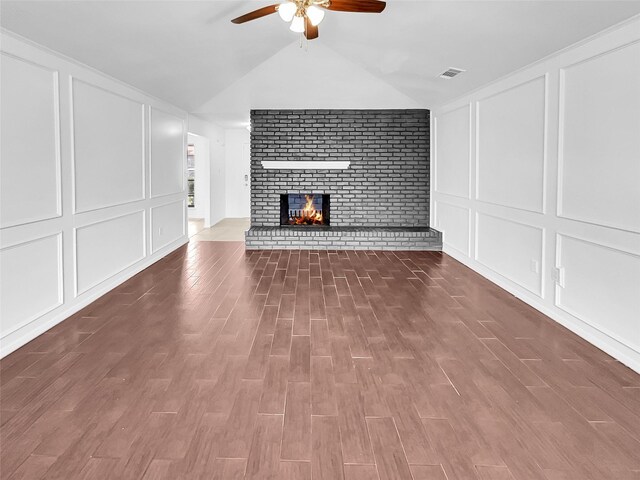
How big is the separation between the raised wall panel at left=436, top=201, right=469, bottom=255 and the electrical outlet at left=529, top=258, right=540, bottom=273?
189 centimetres

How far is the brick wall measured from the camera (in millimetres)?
8109

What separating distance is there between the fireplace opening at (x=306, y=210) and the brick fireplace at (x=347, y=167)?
0.40 feet

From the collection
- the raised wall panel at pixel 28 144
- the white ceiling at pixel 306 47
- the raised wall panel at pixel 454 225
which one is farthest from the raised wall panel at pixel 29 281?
the raised wall panel at pixel 454 225

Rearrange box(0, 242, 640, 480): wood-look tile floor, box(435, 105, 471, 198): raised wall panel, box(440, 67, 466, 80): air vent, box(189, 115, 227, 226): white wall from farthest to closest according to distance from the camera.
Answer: box(189, 115, 227, 226): white wall, box(435, 105, 471, 198): raised wall panel, box(440, 67, 466, 80): air vent, box(0, 242, 640, 480): wood-look tile floor

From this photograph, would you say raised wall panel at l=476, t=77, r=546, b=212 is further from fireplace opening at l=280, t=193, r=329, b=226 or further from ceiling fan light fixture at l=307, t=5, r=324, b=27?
fireplace opening at l=280, t=193, r=329, b=226

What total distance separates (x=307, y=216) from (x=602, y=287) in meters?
5.58

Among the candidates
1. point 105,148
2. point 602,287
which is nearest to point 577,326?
point 602,287

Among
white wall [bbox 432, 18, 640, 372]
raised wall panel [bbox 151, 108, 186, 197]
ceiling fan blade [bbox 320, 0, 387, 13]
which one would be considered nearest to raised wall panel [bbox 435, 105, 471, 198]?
white wall [bbox 432, 18, 640, 372]

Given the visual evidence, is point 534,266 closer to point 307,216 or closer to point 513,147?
point 513,147

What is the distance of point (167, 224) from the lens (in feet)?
23.4

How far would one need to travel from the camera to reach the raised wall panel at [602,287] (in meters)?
3.13

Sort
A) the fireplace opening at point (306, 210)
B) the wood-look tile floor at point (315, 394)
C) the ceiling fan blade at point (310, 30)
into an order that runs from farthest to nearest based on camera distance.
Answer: the fireplace opening at point (306, 210) → the ceiling fan blade at point (310, 30) → the wood-look tile floor at point (315, 394)

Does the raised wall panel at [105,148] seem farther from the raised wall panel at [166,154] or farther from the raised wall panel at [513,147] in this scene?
the raised wall panel at [513,147]

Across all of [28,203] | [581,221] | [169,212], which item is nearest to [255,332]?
→ [28,203]
